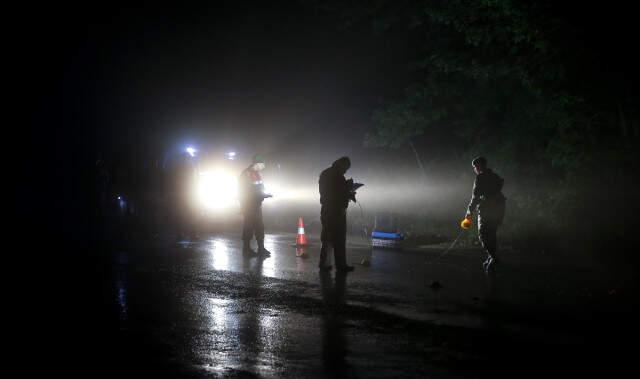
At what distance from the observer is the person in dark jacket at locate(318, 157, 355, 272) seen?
11500 millimetres

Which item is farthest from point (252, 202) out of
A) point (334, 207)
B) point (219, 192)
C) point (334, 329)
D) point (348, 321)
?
point (219, 192)

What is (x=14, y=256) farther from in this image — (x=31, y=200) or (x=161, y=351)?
(x=31, y=200)

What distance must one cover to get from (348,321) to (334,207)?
15.9ft

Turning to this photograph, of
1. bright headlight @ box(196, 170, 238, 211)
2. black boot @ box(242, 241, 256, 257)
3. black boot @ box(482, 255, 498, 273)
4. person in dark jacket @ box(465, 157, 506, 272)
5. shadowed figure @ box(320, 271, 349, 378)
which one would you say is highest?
bright headlight @ box(196, 170, 238, 211)

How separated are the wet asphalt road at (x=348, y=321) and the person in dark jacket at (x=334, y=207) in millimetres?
604

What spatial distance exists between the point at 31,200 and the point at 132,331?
1240 inches

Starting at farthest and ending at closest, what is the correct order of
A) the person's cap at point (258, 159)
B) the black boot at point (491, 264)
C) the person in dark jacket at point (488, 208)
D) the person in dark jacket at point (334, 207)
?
the person's cap at point (258, 159) < the person in dark jacket at point (334, 207) < the person in dark jacket at point (488, 208) < the black boot at point (491, 264)

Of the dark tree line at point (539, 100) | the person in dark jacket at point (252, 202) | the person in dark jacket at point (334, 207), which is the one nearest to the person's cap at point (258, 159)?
the person in dark jacket at point (252, 202)

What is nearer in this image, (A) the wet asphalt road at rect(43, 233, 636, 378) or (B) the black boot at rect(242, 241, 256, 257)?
(A) the wet asphalt road at rect(43, 233, 636, 378)

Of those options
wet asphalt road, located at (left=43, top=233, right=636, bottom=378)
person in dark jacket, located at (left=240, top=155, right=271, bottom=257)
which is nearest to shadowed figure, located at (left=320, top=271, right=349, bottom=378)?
wet asphalt road, located at (left=43, top=233, right=636, bottom=378)

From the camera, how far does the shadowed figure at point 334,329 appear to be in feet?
16.8

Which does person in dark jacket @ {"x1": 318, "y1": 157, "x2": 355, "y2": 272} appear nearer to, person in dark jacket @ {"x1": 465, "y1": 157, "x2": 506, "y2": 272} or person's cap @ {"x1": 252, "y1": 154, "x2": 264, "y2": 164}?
person in dark jacket @ {"x1": 465, "y1": 157, "x2": 506, "y2": 272}

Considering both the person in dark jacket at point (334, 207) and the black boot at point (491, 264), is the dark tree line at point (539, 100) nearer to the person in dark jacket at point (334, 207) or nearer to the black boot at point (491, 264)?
the black boot at point (491, 264)

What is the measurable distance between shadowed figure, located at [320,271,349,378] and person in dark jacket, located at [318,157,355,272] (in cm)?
125
